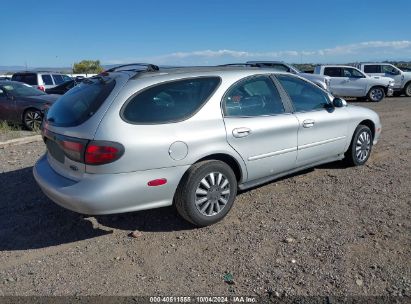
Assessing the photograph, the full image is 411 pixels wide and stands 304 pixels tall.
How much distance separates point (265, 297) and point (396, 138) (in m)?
6.61

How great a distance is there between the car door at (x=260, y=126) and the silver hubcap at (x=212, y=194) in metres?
0.37

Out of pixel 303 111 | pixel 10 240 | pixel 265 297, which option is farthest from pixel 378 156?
pixel 10 240

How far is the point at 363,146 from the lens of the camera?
596 cm

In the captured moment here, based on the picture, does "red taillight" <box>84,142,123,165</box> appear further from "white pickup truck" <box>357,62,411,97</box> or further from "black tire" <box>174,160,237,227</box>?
"white pickup truck" <box>357,62,411,97</box>

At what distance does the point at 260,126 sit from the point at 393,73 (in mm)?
19563

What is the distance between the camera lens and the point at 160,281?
3.14 m

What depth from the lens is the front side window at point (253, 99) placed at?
13.8 ft

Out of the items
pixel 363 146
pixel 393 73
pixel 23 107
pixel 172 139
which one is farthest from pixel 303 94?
pixel 393 73

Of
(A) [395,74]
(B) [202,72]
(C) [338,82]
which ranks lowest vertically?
(C) [338,82]

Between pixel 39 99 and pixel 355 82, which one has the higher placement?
pixel 355 82

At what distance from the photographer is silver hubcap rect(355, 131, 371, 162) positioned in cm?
587

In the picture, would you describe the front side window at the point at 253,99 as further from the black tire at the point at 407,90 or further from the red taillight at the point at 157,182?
the black tire at the point at 407,90

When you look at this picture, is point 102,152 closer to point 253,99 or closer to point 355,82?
point 253,99

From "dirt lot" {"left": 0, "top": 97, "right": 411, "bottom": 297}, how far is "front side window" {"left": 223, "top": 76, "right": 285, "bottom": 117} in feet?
3.59
